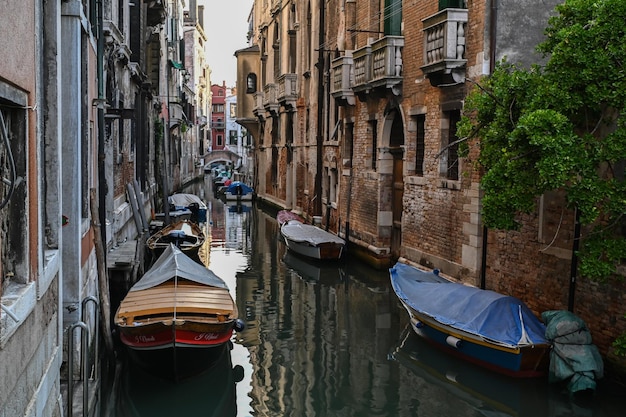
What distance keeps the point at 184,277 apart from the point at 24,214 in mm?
5476

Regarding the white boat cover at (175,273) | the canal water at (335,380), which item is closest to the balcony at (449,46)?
the canal water at (335,380)

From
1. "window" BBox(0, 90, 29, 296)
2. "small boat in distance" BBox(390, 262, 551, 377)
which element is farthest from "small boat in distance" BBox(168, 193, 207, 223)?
"window" BBox(0, 90, 29, 296)

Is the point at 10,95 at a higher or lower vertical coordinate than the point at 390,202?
higher

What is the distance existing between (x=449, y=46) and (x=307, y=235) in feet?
25.5

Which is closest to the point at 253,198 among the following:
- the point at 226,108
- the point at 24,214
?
the point at 24,214

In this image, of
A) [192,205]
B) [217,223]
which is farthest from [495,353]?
[217,223]

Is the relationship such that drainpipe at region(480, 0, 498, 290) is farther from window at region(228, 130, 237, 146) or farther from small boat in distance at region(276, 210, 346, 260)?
window at region(228, 130, 237, 146)

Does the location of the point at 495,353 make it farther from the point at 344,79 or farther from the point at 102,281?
the point at 344,79

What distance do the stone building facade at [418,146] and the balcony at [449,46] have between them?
0.02 meters

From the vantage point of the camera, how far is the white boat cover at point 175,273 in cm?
955

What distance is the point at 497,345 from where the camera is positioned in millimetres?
8398

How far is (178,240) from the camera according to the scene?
15352 millimetres

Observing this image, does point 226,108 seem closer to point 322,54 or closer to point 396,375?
point 322,54

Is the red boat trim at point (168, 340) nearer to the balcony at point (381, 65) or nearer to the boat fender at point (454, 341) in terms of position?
the boat fender at point (454, 341)
